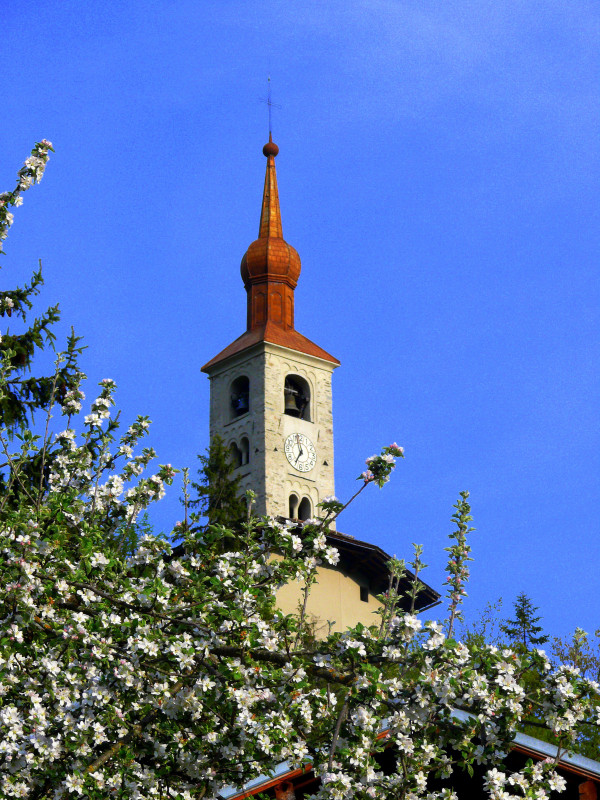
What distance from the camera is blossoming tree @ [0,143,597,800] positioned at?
7836mm

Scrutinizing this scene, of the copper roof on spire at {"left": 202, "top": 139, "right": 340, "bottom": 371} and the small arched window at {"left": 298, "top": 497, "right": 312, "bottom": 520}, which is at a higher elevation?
the copper roof on spire at {"left": 202, "top": 139, "right": 340, "bottom": 371}

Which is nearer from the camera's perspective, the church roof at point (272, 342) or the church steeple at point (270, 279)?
the church roof at point (272, 342)

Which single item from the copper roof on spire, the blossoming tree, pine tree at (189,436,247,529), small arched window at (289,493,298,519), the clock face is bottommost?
the blossoming tree

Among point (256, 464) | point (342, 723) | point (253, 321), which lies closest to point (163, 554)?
point (342, 723)

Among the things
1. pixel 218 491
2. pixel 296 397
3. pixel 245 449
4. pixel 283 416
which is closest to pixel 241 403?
pixel 296 397

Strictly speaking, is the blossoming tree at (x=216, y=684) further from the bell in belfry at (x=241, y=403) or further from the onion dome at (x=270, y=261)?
the onion dome at (x=270, y=261)

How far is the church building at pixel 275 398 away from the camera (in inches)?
2114

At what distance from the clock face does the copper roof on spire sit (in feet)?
14.6

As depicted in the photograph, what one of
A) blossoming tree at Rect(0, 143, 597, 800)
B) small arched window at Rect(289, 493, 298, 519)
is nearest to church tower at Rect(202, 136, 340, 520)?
small arched window at Rect(289, 493, 298, 519)

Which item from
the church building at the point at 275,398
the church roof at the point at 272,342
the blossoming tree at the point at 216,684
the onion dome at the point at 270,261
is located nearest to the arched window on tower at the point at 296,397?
the church building at the point at 275,398

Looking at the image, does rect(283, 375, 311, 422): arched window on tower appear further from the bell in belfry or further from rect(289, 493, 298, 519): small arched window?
rect(289, 493, 298, 519): small arched window

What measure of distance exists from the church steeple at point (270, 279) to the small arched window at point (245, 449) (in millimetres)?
6550

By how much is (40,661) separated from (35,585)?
568mm

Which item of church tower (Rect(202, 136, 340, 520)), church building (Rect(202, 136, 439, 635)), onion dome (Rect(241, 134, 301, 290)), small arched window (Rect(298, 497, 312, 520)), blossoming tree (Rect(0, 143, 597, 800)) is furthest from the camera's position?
onion dome (Rect(241, 134, 301, 290))
